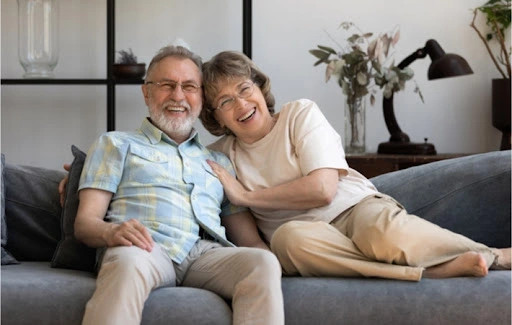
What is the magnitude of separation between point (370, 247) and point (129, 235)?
0.68 metres

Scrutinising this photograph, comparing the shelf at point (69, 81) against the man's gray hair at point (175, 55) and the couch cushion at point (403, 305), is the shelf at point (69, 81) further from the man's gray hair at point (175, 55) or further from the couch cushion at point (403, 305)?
the couch cushion at point (403, 305)

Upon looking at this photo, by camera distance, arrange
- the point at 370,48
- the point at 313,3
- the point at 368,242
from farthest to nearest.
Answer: the point at 313,3, the point at 370,48, the point at 368,242

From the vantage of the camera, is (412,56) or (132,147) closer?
(132,147)

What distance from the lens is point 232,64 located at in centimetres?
279

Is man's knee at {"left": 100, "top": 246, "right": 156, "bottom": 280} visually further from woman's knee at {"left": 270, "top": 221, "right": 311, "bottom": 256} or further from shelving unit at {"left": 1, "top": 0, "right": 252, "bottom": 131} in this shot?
shelving unit at {"left": 1, "top": 0, "right": 252, "bottom": 131}

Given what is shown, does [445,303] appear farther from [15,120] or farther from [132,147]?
[15,120]

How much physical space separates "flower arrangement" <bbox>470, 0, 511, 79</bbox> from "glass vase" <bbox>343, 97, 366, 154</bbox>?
0.76 metres

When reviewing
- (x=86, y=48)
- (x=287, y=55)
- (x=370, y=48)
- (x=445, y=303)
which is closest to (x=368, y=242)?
(x=445, y=303)

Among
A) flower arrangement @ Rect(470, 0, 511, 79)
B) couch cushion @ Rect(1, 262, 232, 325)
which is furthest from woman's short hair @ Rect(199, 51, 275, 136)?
flower arrangement @ Rect(470, 0, 511, 79)

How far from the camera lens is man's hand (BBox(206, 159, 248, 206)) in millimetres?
2688

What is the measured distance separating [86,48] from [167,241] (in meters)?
2.33

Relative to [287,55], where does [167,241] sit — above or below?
below

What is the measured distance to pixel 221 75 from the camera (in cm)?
278

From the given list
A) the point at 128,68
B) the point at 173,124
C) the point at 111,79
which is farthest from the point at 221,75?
the point at 111,79
